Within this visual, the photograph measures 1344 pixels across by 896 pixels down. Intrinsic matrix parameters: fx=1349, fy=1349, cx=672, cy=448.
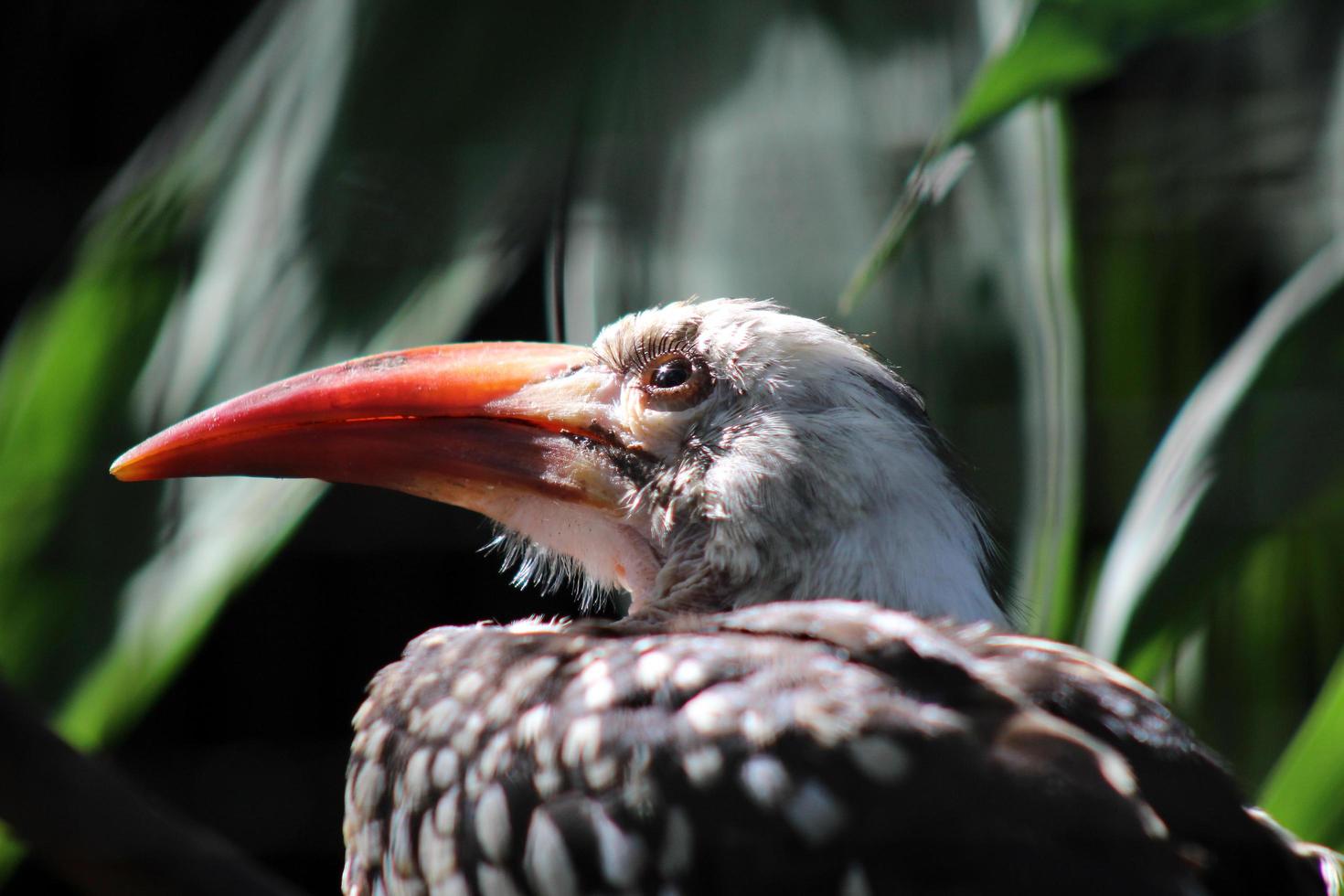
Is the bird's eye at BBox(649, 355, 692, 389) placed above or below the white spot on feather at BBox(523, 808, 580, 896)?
above

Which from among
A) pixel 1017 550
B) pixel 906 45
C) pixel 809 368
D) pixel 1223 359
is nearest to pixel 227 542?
pixel 809 368

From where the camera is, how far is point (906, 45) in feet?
5.79

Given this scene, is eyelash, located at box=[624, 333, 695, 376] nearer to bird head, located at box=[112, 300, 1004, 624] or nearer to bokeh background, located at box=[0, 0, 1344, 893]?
bird head, located at box=[112, 300, 1004, 624]

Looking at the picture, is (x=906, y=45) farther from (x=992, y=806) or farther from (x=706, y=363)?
(x=992, y=806)

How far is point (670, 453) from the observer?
1274 millimetres

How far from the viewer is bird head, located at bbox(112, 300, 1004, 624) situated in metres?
1.19

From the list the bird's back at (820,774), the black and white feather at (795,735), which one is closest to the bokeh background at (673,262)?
the black and white feather at (795,735)

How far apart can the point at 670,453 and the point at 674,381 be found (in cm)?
7

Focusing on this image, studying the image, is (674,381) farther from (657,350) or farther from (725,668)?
(725,668)

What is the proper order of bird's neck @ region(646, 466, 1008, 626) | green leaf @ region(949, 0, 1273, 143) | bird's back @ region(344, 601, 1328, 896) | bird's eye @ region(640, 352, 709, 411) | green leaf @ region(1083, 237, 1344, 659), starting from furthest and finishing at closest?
green leaf @ region(1083, 237, 1344, 659) → green leaf @ region(949, 0, 1273, 143) → bird's eye @ region(640, 352, 709, 411) → bird's neck @ region(646, 466, 1008, 626) → bird's back @ region(344, 601, 1328, 896)

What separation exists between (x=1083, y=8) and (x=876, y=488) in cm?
60

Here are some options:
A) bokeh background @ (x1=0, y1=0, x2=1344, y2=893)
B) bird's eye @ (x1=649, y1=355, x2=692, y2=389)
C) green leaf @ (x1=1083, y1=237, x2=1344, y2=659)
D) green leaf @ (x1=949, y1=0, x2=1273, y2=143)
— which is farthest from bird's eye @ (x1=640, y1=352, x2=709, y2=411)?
green leaf @ (x1=1083, y1=237, x2=1344, y2=659)

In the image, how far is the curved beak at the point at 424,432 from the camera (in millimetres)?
1236

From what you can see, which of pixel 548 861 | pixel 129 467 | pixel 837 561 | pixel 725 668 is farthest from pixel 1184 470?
pixel 129 467
